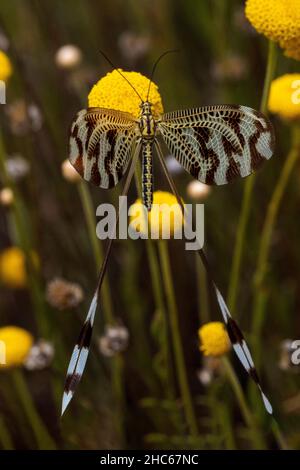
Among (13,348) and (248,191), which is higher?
(248,191)

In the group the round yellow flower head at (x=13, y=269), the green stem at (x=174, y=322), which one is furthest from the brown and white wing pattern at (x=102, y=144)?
the round yellow flower head at (x=13, y=269)

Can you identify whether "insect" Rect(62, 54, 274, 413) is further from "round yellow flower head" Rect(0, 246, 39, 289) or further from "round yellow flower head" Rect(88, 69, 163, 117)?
"round yellow flower head" Rect(0, 246, 39, 289)

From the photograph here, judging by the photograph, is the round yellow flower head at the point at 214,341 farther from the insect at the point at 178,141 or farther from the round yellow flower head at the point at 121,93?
the round yellow flower head at the point at 121,93

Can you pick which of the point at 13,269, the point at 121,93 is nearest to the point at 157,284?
the point at 121,93

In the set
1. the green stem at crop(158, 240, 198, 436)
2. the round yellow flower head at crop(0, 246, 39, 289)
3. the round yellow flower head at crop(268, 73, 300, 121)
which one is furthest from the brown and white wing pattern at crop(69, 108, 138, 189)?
the round yellow flower head at crop(0, 246, 39, 289)

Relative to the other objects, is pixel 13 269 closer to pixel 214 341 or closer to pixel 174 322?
pixel 174 322
